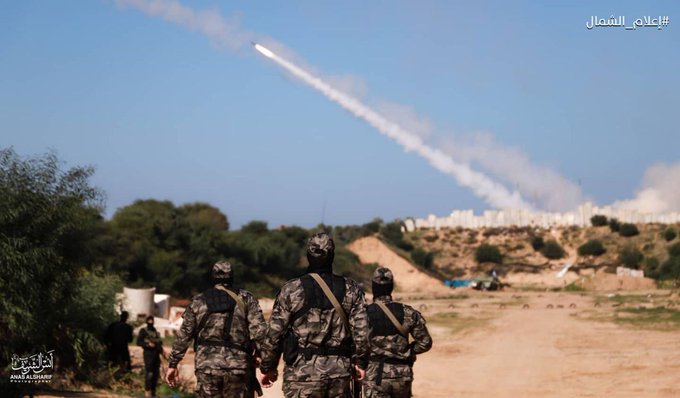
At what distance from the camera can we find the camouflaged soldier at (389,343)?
31.6ft

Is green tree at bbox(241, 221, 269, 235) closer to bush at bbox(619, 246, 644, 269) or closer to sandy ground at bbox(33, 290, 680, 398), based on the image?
bush at bbox(619, 246, 644, 269)

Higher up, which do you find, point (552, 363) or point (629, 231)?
point (629, 231)

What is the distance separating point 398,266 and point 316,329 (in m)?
68.1

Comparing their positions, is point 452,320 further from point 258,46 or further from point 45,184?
point 45,184

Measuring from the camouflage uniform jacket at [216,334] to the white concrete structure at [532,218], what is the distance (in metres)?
102

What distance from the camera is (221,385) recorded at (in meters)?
9.34

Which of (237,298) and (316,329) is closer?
(316,329)

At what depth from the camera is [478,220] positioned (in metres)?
119

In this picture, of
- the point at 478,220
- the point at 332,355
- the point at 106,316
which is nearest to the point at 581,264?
the point at 478,220

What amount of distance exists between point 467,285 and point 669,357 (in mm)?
47596

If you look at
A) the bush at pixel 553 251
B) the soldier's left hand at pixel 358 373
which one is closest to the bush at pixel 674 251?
the bush at pixel 553 251

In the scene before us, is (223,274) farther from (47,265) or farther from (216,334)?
(47,265)

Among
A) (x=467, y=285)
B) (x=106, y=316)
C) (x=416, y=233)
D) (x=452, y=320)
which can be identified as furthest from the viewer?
(x=416, y=233)
